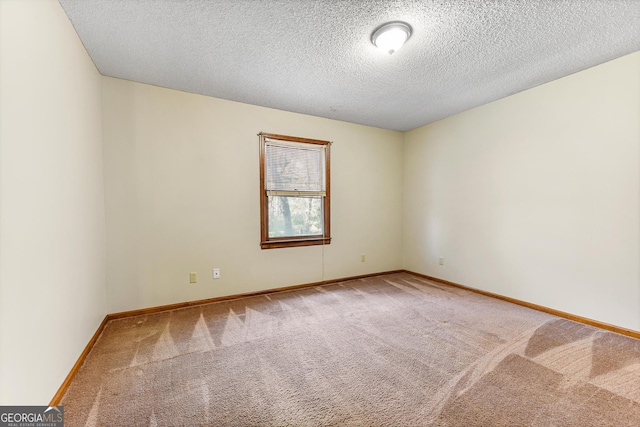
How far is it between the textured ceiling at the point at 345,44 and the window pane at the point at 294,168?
2.33 ft

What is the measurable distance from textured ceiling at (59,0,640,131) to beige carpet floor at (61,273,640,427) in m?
2.47

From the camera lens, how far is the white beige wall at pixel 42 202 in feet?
3.66

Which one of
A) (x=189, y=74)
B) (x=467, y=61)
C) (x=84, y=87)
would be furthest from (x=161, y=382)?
(x=467, y=61)

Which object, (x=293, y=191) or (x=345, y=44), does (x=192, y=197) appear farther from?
(x=345, y=44)

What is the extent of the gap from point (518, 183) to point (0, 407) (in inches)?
171

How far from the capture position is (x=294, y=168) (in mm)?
3613

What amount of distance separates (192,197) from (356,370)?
2482 mm

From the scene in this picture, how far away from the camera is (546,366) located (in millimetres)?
1826

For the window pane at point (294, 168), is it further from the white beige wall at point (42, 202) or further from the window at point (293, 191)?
the white beige wall at point (42, 202)

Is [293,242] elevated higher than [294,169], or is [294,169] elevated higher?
[294,169]

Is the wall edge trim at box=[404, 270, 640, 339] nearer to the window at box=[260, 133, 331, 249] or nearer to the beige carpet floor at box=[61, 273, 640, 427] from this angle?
the beige carpet floor at box=[61, 273, 640, 427]

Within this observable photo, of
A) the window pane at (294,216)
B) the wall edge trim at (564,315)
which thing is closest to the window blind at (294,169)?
the window pane at (294,216)

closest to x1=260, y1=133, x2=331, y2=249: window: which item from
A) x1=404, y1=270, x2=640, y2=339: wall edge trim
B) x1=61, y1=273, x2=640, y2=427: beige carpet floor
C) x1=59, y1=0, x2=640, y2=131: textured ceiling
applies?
x1=59, y1=0, x2=640, y2=131: textured ceiling

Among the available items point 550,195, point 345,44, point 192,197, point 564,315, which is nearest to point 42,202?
point 192,197
